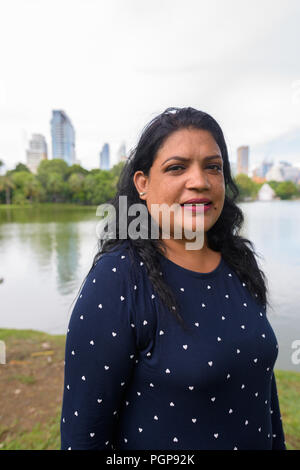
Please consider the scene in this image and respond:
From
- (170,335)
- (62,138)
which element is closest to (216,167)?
(170,335)

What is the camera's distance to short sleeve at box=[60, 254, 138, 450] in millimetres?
1030

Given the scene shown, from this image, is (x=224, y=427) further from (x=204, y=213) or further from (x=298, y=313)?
(x=298, y=313)

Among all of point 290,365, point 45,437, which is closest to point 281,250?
point 290,365

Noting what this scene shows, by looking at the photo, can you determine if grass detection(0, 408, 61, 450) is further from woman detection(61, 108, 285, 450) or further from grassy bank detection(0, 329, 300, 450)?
woman detection(61, 108, 285, 450)

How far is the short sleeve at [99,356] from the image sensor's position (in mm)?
1030

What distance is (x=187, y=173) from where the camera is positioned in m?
1.20

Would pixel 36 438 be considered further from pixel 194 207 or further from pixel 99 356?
pixel 194 207

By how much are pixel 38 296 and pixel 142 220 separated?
7302 millimetres

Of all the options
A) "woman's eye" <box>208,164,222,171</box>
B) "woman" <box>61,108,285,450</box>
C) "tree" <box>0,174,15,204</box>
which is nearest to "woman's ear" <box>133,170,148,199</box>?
"woman" <box>61,108,285,450</box>

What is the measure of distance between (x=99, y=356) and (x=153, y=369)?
0.19m

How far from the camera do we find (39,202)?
48.7m

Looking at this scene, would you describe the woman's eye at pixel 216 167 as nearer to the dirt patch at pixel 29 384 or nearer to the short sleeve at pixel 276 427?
the short sleeve at pixel 276 427

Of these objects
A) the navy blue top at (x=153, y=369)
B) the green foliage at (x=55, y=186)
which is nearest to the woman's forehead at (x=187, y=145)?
the navy blue top at (x=153, y=369)

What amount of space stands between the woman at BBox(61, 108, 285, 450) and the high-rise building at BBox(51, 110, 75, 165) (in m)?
92.7
